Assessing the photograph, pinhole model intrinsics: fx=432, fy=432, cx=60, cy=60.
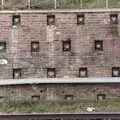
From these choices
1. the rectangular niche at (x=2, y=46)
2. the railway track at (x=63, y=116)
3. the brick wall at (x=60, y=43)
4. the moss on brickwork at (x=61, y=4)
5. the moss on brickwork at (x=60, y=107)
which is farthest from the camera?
the moss on brickwork at (x=61, y=4)

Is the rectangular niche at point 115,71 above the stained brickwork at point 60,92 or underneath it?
above

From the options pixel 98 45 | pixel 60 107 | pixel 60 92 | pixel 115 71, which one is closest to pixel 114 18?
pixel 98 45

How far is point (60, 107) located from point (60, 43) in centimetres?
192

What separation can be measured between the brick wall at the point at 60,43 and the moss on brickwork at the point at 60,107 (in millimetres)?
888

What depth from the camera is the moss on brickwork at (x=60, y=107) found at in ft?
38.3

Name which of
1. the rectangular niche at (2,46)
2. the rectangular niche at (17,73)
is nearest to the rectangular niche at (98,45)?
the rectangular niche at (17,73)

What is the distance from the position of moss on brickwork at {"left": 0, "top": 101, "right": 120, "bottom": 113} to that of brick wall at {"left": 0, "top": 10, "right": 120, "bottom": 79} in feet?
2.91

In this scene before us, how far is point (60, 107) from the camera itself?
1183 cm

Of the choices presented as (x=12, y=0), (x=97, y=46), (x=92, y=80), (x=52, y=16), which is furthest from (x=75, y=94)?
(x=12, y=0)

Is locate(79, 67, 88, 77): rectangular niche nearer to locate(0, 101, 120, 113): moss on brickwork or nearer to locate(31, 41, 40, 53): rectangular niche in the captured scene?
locate(0, 101, 120, 113): moss on brickwork

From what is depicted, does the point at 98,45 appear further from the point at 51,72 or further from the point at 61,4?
the point at 61,4

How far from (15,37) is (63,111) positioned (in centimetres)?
266

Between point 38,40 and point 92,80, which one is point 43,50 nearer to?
point 38,40

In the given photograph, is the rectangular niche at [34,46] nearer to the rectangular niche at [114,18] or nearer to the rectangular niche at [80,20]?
the rectangular niche at [80,20]
